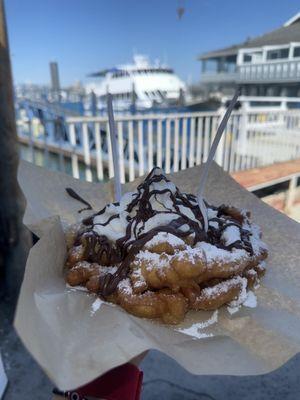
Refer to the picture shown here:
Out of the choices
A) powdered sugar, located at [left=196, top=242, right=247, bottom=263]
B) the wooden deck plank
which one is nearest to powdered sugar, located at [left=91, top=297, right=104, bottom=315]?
powdered sugar, located at [left=196, top=242, right=247, bottom=263]

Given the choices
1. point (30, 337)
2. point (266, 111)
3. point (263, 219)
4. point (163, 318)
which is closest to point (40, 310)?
point (30, 337)

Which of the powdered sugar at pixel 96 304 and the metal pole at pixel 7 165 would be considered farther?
the metal pole at pixel 7 165

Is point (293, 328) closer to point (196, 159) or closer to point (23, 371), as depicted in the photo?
point (23, 371)

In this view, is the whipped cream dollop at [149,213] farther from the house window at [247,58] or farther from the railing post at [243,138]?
the railing post at [243,138]

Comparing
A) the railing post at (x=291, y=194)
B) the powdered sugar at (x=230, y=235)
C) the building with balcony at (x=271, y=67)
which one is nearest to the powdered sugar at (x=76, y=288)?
the powdered sugar at (x=230, y=235)

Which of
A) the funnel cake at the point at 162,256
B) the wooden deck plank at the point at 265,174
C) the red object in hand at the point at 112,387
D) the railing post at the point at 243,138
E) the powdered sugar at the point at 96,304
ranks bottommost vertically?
the wooden deck plank at the point at 265,174

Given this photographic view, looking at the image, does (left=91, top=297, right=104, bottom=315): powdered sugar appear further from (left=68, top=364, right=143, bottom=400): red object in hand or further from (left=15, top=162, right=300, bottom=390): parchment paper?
(left=68, top=364, right=143, bottom=400): red object in hand

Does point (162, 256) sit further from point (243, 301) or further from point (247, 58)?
point (247, 58)
